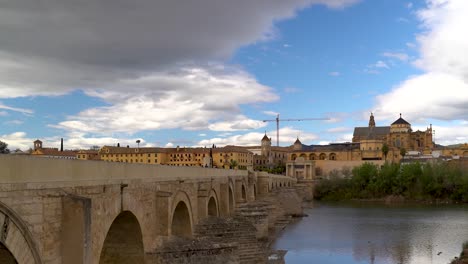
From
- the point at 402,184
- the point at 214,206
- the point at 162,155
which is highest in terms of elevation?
the point at 162,155

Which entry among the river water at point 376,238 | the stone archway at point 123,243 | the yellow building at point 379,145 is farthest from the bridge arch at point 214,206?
the yellow building at point 379,145

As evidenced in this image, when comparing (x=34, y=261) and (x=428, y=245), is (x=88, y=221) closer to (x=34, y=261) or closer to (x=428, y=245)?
(x=34, y=261)

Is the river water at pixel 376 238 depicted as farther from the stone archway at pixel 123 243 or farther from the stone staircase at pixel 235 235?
the stone archway at pixel 123 243

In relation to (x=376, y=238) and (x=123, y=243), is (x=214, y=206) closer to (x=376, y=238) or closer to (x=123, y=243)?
(x=123, y=243)

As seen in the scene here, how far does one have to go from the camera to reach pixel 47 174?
27.2 ft

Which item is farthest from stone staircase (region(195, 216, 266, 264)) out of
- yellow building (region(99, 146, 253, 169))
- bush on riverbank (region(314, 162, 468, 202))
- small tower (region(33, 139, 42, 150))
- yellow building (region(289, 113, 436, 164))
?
yellow building (region(289, 113, 436, 164))

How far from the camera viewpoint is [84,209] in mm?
8477

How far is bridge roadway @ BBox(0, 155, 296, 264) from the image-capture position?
7277 millimetres

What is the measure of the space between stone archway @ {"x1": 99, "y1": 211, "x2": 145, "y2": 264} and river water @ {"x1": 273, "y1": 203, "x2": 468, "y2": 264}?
12710 millimetres

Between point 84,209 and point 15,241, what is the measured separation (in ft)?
4.92

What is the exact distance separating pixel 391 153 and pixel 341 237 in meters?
72.2

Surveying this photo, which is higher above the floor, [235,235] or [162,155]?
[162,155]

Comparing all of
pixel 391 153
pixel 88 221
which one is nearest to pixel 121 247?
pixel 88 221

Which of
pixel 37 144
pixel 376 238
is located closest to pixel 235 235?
pixel 376 238
